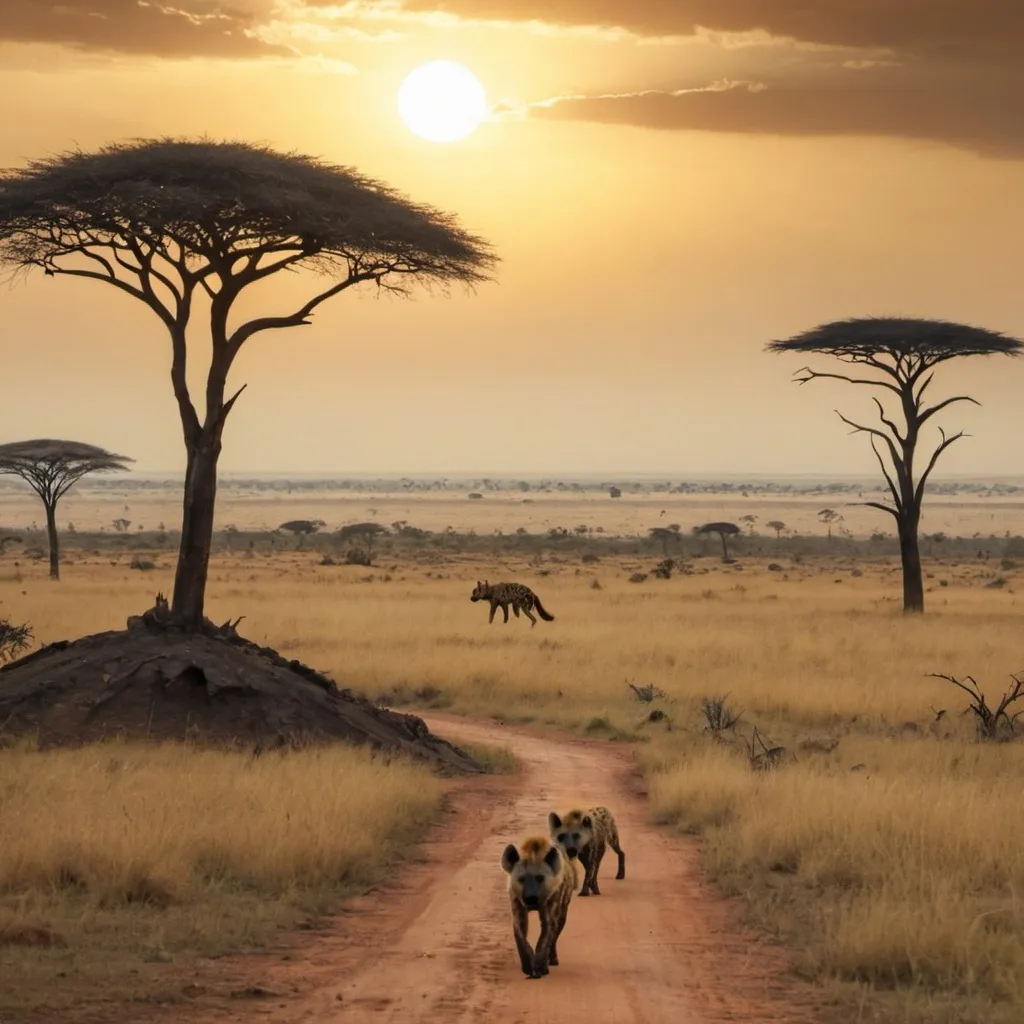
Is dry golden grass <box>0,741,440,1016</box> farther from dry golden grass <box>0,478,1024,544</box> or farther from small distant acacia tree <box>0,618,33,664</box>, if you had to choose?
dry golden grass <box>0,478,1024,544</box>

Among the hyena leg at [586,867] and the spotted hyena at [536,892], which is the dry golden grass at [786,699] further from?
the spotted hyena at [536,892]

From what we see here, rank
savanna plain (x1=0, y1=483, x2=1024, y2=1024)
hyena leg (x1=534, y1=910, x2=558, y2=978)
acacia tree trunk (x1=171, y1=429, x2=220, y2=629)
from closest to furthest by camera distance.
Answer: hyena leg (x1=534, y1=910, x2=558, y2=978), savanna plain (x1=0, y1=483, x2=1024, y2=1024), acacia tree trunk (x1=171, y1=429, x2=220, y2=629)

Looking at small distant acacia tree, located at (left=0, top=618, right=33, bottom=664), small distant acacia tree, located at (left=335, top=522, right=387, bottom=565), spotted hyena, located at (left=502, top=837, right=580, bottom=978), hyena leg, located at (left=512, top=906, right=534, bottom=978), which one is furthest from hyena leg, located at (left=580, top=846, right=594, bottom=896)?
small distant acacia tree, located at (left=335, top=522, right=387, bottom=565)

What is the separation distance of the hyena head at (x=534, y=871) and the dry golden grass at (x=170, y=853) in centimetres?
210

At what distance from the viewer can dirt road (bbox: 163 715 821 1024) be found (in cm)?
824

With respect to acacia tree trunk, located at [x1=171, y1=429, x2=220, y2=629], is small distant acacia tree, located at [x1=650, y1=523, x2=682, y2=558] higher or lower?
lower

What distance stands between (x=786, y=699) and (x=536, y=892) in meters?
16.5

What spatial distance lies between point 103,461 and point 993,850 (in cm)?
5365

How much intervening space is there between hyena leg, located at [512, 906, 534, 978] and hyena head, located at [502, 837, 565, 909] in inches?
5.7

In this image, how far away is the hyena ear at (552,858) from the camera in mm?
8922

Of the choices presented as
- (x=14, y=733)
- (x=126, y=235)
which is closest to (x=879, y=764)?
(x=14, y=733)

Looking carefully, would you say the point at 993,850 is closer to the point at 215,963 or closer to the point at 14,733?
the point at 215,963

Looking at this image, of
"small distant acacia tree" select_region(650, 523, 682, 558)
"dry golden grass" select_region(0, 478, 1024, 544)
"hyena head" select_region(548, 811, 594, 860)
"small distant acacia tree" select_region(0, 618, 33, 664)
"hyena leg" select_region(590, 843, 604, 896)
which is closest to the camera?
"hyena head" select_region(548, 811, 594, 860)

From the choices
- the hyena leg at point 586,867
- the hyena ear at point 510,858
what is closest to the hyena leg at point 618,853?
the hyena leg at point 586,867
